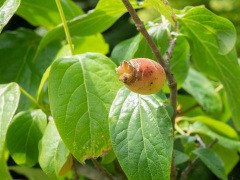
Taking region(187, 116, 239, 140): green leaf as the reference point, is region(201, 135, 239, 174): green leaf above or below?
below

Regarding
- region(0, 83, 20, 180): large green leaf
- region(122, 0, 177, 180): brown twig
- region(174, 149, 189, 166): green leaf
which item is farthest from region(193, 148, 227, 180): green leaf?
region(0, 83, 20, 180): large green leaf

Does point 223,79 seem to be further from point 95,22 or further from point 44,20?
point 44,20

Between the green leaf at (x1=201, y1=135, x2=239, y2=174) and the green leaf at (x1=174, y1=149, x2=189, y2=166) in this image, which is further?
the green leaf at (x1=201, y1=135, x2=239, y2=174)

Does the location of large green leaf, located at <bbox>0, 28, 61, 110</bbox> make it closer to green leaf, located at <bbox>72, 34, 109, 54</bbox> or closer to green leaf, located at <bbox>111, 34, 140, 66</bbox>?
green leaf, located at <bbox>72, 34, 109, 54</bbox>

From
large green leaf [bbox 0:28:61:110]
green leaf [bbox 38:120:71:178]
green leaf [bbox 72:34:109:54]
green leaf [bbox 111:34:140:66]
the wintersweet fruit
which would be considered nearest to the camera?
the wintersweet fruit

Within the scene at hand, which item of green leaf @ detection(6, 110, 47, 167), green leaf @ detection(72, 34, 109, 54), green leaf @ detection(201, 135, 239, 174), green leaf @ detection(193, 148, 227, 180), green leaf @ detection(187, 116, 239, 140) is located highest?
green leaf @ detection(6, 110, 47, 167)

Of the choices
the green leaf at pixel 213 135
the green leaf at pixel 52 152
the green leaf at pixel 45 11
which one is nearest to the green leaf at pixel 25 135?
the green leaf at pixel 52 152

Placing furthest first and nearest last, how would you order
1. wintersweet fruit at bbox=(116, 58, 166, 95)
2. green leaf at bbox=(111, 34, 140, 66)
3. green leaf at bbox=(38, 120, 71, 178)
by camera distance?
green leaf at bbox=(111, 34, 140, 66) → green leaf at bbox=(38, 120, 71, 178) → wintersweet fruit at bbox=(116, 58, 166, 95)

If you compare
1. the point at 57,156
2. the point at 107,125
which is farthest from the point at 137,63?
the point at 57,156
